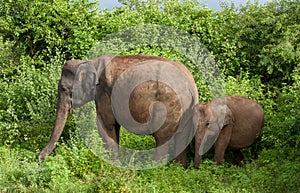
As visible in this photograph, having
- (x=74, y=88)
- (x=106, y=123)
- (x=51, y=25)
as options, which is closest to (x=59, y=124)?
(x=74, y=88)

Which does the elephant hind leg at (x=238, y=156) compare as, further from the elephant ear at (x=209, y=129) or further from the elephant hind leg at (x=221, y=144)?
the elephant ear at (x=209, y=129)

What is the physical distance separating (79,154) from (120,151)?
1.09 meters

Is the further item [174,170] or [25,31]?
[25,31]

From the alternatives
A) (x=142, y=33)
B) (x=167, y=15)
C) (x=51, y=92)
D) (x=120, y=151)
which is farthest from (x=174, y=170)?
(x=167, y=15)

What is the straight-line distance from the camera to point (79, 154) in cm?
835

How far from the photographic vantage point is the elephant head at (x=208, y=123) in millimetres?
9203

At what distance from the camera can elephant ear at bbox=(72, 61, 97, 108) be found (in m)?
9.05

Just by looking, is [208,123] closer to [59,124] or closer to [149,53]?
[59,124]

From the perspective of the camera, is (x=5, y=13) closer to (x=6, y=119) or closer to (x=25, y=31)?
(x=25, y=31)

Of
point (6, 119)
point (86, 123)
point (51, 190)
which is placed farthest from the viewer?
point (6, 119)

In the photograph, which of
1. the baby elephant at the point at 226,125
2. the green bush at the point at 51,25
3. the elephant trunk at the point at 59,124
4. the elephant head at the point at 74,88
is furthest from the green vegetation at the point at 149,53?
the elephant head at the point at 74,88

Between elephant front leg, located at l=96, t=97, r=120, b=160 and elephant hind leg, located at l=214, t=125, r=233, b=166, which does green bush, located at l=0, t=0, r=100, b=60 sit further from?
elephant hind leg, located at l=214, t=125, r=233, b=166

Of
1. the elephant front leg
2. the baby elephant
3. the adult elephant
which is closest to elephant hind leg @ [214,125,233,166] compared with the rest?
the baby elephant

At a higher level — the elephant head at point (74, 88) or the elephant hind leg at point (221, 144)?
the elephant head at point (74, 88)
